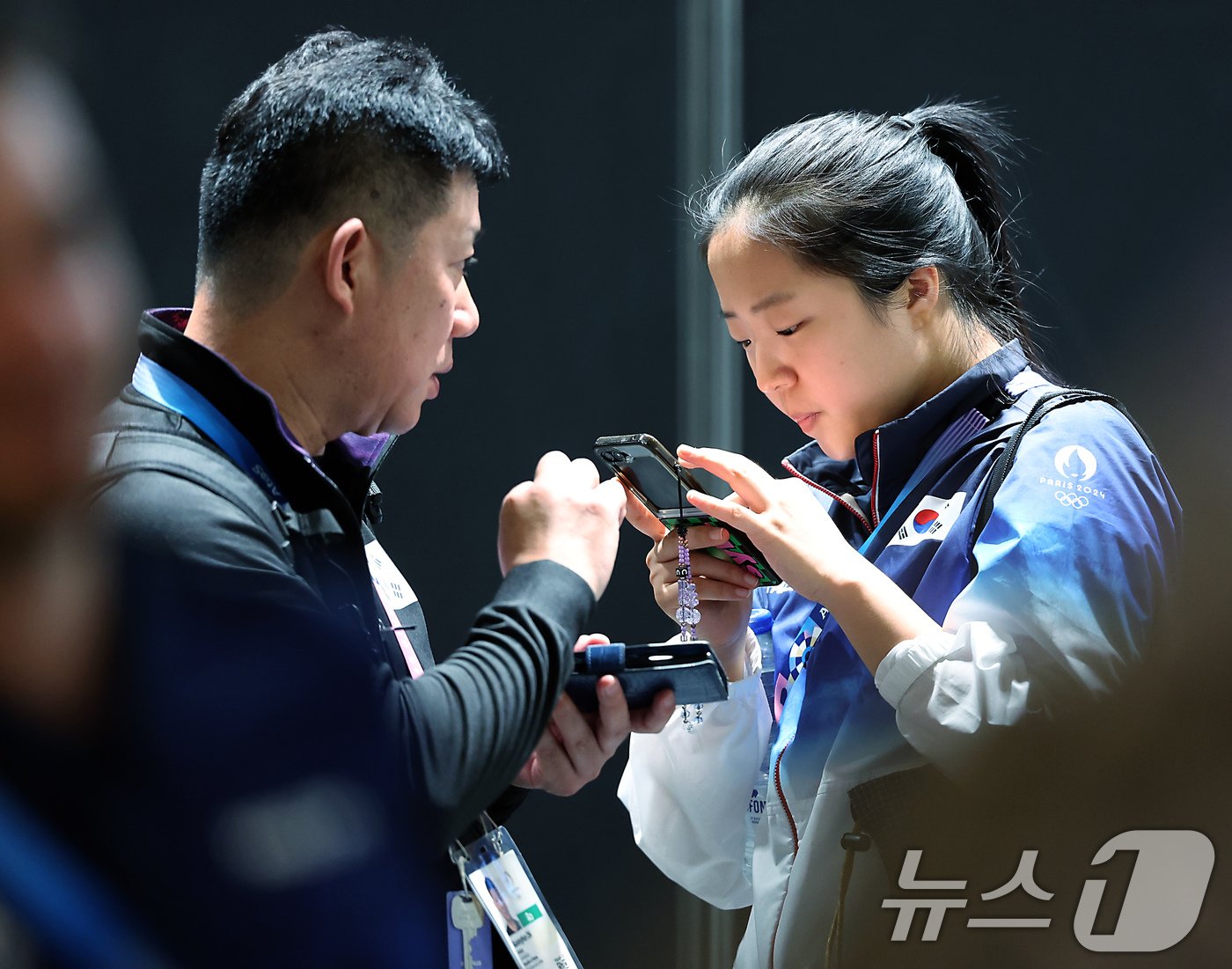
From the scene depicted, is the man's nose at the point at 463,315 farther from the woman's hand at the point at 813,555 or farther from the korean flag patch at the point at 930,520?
the korean flag patch at the point at 930,520

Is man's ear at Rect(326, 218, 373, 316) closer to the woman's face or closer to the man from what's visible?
the man

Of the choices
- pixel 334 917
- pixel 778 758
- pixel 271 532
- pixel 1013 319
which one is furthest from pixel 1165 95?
pixel 334 917

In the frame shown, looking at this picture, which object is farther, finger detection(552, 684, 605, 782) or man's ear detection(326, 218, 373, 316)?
finger detection(552, 684, 605, 782)

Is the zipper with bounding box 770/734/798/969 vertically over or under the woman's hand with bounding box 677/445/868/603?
under

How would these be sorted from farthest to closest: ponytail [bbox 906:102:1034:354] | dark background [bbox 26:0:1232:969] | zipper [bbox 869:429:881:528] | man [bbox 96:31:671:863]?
dark background [bbox 26:0:1232:969]
ponytail [bbox 906:102:1034:354]
zipper [bbox 869:429:881:528]
man [bbox 96:31:671:863]

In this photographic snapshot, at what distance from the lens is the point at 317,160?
111 cm

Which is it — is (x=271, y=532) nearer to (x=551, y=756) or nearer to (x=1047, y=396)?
(x=551, y=756)

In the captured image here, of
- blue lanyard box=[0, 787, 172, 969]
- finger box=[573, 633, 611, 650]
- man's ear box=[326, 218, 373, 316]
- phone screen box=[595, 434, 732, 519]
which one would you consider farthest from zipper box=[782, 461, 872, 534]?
blue lanyard box=[0, 787, 172, 969]

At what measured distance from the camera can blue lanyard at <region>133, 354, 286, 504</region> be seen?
3.40 feet

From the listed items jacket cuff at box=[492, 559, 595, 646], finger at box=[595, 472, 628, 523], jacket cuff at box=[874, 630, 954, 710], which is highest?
finger at box=[595, 472, 628, 523]

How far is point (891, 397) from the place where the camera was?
169cm

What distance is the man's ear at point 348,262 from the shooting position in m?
1.11

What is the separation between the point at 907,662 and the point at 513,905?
522 mm

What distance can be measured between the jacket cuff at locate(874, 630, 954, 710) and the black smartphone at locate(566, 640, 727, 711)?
223mm
